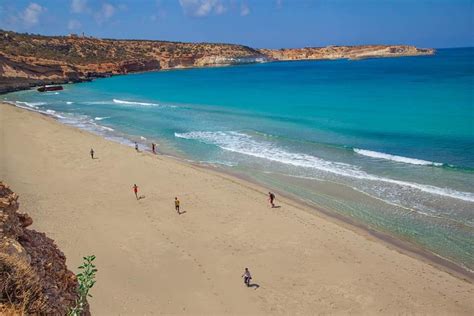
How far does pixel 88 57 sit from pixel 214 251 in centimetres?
11464

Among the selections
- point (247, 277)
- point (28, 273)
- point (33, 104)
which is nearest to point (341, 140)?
point (247, 277)

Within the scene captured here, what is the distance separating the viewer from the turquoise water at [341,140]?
727 inches

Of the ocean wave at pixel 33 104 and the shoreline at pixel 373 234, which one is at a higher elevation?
the ocean wave at pixel 33 104

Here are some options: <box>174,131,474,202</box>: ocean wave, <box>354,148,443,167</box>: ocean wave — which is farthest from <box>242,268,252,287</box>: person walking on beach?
<box>354,148,443,167</box>: ocean wave

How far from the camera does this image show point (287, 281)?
42.6 feet

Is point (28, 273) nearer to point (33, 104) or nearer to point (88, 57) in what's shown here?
point (33, 104)

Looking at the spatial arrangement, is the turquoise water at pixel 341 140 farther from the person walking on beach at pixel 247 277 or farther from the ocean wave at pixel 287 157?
the person walking on beach at pixel 247 277

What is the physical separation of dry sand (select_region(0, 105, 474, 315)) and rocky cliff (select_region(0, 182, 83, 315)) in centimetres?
577

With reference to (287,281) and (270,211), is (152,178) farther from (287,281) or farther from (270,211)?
(287,281)

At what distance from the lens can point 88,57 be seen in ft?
385

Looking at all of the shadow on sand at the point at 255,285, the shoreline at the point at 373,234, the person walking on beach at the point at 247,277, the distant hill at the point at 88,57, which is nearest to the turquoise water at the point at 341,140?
the shoreline at the point at 373,234

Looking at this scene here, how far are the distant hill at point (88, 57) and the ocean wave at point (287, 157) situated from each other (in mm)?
53883

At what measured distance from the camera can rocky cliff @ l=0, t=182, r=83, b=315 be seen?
409 cm

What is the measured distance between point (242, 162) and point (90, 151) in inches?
410
